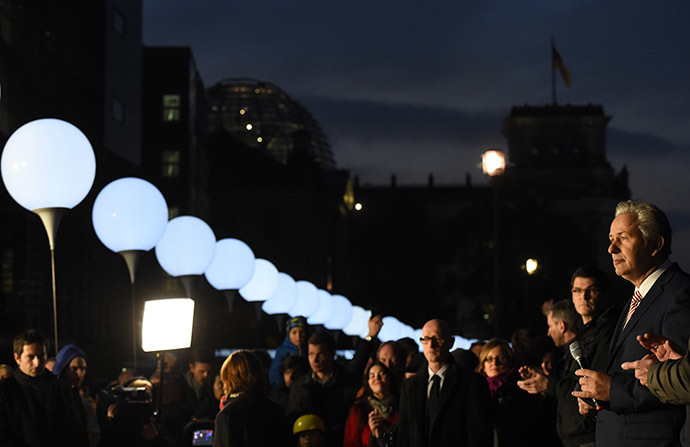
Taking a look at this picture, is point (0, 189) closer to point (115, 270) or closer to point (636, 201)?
point (115, 270)

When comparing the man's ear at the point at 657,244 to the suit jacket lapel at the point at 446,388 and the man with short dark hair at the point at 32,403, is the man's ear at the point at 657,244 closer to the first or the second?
the suit jacket lapel at the point at 446,388

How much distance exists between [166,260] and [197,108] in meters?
58.0

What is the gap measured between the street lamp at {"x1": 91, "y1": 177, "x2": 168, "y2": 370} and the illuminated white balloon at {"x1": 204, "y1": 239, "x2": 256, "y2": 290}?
3.63 m

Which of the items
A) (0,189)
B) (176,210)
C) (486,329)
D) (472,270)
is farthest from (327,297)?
(486,329)

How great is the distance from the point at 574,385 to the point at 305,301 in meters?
13.9

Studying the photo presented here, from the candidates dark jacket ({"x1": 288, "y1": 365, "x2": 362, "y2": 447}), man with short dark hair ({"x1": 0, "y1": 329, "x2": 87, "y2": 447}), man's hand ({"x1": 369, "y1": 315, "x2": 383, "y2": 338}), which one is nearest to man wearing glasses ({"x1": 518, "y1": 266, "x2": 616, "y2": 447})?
dark jacket ({"x1": 288, "y1": 365, "x2": 362, "y2": 447})

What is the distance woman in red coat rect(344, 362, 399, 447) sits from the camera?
8.50 metres

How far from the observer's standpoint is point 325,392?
31.2 ft

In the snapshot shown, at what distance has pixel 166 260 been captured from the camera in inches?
491

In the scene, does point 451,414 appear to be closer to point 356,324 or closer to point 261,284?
point 261,284

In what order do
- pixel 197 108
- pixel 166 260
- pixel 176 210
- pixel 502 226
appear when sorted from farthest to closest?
pixel 502 226, pixel 197 108, pixel 176 210, pixel 166 260

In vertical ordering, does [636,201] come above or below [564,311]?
above

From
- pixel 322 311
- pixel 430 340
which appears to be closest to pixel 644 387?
pixel 430 340

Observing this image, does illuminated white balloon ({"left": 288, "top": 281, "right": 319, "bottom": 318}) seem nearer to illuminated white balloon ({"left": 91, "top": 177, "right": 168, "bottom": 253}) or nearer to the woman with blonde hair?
illuminated white balloon ({"left": 91, "top": 177, "right": 168, "bottom": 253})
